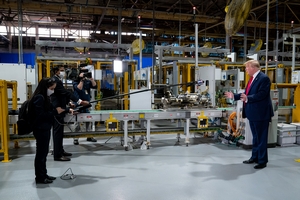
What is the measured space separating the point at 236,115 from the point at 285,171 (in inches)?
66.9

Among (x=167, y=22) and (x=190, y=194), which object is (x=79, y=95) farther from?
(x=167, y=22)

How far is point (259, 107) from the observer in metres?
3.81

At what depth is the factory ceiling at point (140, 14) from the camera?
9.45 metres

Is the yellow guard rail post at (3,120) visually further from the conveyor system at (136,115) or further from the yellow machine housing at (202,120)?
the yellow machine housing at (202,120)

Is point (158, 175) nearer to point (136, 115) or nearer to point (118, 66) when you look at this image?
point (136, 115)

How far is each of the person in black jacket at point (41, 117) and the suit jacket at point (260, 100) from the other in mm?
2741

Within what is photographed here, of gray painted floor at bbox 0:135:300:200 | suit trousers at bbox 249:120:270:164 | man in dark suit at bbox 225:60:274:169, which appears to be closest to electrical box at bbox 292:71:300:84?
gray painted floor at bbox 0:135:300:200

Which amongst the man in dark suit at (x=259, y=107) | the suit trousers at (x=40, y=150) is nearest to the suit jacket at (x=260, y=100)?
the man in dark suit at (x=259, y=107)

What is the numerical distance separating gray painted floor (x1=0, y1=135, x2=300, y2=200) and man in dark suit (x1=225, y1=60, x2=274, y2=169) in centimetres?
35

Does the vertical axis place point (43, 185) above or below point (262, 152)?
below

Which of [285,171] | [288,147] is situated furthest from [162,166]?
[288,147]

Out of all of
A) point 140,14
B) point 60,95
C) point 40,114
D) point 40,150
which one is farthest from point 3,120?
point 140,14

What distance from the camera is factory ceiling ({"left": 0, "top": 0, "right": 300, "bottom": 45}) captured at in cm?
945

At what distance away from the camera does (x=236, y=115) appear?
5.36 meters
